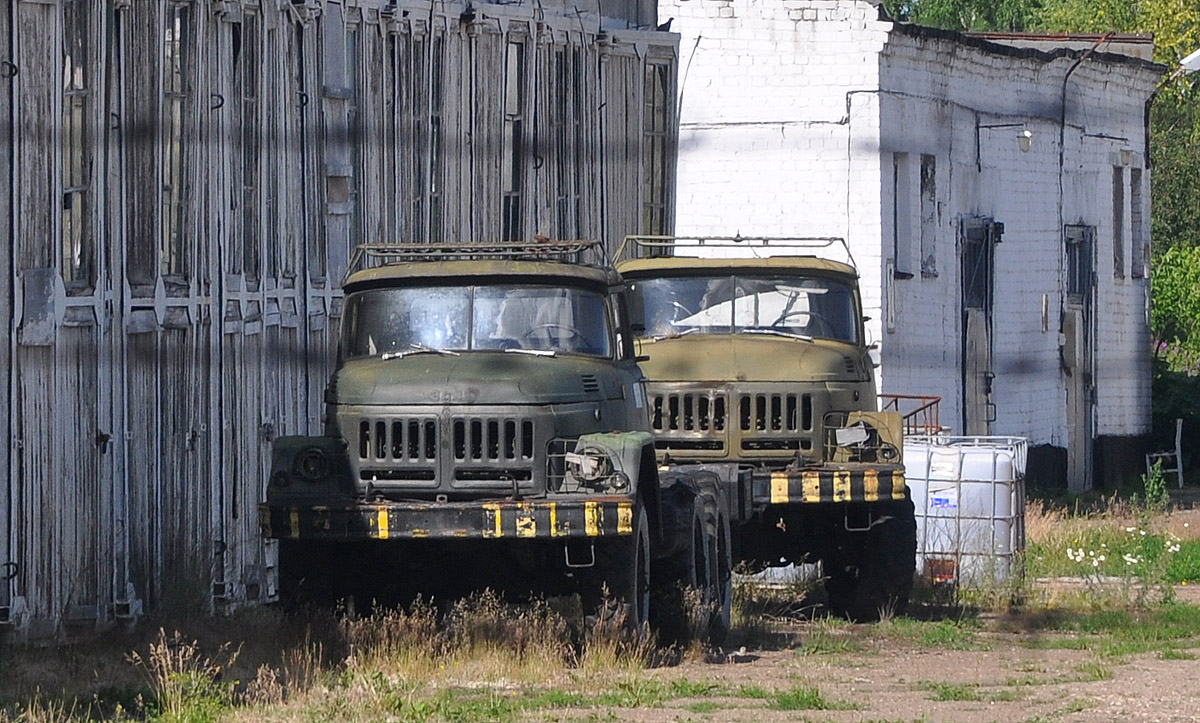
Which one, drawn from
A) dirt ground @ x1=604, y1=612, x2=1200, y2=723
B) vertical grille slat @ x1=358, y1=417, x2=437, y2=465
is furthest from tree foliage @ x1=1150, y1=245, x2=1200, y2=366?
vertical grille slat @ x1=358, y1=417, x2=437, y2=465

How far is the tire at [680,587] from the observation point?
13.6 meters

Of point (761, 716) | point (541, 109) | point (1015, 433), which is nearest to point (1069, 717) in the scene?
point (761, 716)

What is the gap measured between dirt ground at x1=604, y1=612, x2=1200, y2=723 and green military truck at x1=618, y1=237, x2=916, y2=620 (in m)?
1.33

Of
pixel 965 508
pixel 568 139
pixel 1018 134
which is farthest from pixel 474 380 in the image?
pixel 1018 134

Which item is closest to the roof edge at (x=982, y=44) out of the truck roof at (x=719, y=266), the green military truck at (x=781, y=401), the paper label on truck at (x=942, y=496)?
the paper label on truck at (x=942, y=496)

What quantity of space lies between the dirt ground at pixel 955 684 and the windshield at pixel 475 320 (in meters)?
1.96

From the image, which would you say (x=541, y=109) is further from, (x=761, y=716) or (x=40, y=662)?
(x=761, y=716)

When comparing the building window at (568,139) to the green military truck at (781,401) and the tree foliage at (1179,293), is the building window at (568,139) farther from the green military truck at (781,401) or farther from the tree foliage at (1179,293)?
the tree foliage at (1179,293)

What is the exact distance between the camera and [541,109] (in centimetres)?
2175

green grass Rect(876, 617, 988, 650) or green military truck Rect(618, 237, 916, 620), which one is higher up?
green military truck Rect(618, 237, 916, 620)

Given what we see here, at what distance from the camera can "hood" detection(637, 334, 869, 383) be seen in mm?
16109

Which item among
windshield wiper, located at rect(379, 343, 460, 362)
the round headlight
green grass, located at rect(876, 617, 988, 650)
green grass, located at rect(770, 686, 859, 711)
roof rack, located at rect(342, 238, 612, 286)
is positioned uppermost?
→ roof rack, located at rect(342, 238, 612, 286)

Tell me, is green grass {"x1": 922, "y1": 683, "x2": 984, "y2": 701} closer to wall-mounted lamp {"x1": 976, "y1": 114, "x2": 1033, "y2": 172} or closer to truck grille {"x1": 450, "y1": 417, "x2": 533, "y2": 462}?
truck grille {"x1": 450, "y1": 417, "x2": 533, "y2": 462}

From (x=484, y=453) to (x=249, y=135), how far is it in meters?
5.03
